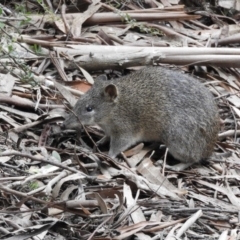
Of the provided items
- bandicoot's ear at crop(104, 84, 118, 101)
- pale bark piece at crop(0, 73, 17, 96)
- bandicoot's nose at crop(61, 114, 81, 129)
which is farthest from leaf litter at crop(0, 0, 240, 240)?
bandicoot's ear at crop(104, 84, 118, 101)

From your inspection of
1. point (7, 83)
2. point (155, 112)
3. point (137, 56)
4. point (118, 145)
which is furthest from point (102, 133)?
point (7, 83)

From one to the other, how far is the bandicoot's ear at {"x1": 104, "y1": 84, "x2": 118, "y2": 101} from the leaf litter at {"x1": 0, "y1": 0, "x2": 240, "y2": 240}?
1.40 ft

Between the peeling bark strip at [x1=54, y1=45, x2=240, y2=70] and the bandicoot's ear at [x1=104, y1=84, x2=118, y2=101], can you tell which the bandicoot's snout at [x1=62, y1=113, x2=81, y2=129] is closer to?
the bandicoot's ear at [x1=104, y1=84, x2=118, y2=101]

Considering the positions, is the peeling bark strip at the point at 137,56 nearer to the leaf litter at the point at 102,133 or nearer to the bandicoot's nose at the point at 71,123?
the leaf litter at the point at 102,133

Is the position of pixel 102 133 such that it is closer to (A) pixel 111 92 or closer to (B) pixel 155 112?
(A) pixel 111 92

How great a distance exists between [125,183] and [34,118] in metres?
1.51

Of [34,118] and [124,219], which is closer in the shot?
[124,219]

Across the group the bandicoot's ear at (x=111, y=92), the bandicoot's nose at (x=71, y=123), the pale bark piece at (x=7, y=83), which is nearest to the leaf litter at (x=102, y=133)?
the pale bark piece at (x=7, y=83)

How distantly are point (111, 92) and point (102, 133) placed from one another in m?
0.59

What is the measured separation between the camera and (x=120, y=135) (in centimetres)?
778

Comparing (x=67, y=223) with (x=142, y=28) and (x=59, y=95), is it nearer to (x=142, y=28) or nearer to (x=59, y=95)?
(x=59, y=95)

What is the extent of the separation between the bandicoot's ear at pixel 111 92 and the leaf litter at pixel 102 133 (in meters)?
0.43

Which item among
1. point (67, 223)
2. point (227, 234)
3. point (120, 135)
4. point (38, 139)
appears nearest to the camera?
point (67, 223)

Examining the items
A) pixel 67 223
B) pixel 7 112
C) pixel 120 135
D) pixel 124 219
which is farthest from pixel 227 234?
pixel 7 112
